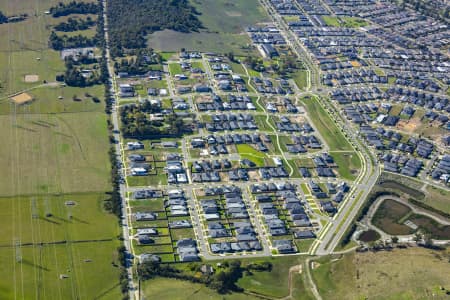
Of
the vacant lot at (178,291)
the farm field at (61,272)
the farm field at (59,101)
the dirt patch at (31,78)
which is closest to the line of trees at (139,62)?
the farm field at (59,101)

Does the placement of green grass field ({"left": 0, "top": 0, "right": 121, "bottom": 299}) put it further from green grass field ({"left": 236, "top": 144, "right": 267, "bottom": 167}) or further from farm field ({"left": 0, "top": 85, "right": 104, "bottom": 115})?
green grass field ({"left": 236, "top": 144, "right": 267, "bottom": 167})

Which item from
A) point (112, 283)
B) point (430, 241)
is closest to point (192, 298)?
point (112, 283)

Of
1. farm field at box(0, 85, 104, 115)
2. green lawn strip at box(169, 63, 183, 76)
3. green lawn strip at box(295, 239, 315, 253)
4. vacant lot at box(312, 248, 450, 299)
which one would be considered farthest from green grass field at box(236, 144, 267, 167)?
green lawn strip at box(169, 63, 183, 76)

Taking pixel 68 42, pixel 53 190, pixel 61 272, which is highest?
pixel 68 42

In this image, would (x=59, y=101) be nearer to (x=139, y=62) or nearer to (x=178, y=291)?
(x=139, y=62)

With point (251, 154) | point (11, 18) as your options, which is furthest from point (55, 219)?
point (11, 18)

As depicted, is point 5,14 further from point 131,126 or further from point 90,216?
point 90,216
